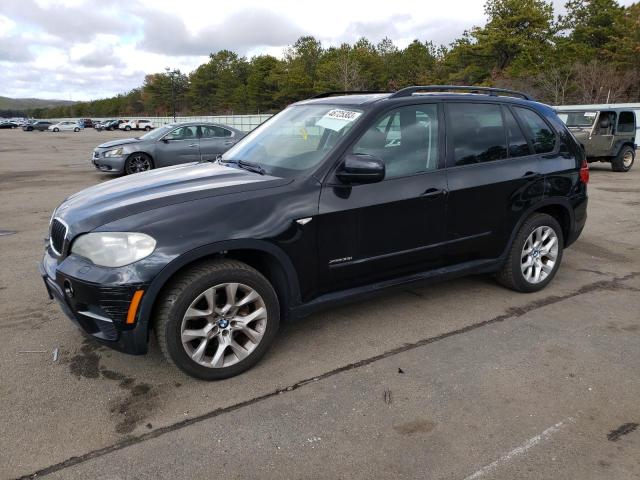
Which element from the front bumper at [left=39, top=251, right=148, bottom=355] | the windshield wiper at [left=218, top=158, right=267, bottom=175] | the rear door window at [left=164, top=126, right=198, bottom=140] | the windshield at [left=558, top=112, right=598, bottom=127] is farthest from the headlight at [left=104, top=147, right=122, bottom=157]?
the windshield at [left=558, top=112, right=598, bottom=127]

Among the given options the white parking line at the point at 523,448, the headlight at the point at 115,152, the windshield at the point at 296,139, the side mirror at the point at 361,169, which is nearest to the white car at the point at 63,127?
the headlight at the point at 115,152

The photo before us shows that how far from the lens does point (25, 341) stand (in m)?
3.75

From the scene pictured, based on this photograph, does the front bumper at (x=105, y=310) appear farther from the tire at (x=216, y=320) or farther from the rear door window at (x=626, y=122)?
the rear door window at (x=626, y=122)

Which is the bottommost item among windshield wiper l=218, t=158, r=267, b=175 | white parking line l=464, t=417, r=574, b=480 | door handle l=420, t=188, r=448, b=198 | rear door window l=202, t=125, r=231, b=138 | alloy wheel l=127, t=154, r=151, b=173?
white parking line l=464, t=417, r=574, b=480

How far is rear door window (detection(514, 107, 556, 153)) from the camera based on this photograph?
4.58m

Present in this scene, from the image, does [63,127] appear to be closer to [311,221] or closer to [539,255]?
[539,255]

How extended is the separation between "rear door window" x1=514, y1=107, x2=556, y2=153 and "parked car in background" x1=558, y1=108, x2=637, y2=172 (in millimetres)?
10872

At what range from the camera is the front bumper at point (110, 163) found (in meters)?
12.5

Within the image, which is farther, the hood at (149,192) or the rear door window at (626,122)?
the rear door window at (626,122)

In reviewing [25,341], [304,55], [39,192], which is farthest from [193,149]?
[304,55]

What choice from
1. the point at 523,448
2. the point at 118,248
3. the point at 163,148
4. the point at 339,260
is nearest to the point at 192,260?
the point at 118,248

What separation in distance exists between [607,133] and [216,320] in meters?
14.6

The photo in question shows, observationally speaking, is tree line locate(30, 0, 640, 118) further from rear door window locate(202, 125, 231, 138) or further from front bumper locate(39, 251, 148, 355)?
front bumper locate(39, 251, 148, 355)

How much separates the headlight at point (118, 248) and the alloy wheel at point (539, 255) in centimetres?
319
